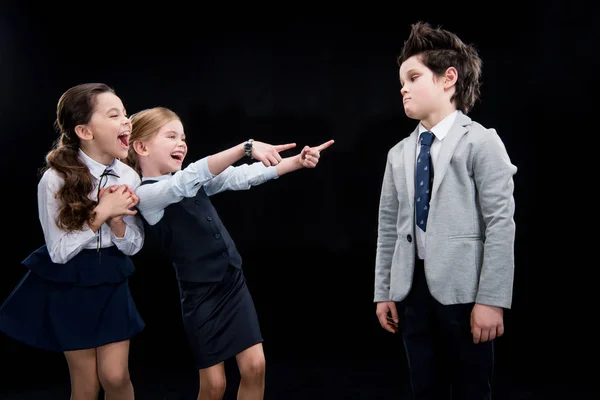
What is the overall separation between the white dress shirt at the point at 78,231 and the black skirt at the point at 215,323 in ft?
0.85

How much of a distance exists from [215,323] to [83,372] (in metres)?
0.45

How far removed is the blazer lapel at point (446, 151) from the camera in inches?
76.2

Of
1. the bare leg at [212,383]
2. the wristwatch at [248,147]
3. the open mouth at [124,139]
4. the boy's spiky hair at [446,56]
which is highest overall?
the boy's spiky hair at [446,56]

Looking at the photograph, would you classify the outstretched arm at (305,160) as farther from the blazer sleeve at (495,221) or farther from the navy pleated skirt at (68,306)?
the navy pleated skirt at (68,306)

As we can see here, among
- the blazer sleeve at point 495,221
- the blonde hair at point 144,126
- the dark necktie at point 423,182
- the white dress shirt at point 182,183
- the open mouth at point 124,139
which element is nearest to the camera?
the blazer sleeve at point 495,221

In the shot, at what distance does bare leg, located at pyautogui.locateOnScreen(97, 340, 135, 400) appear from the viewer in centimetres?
220

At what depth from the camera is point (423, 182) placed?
6.60ft

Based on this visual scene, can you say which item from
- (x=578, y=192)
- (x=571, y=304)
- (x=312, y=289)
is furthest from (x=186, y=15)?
→ (x=571, y=304)

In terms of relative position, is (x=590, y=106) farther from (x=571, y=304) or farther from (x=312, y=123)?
(x=312, y=123)

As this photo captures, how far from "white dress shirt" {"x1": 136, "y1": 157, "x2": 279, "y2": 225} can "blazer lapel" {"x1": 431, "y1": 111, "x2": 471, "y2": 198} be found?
603 mm

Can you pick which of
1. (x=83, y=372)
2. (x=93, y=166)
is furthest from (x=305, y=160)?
(x=83, y=372)

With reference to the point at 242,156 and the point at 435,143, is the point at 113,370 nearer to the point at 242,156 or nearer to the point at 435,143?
the point at 242,156

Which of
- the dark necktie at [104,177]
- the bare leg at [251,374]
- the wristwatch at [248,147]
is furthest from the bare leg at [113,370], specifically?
the wristwatch at [248,147]

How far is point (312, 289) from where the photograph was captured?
3363 mm
